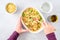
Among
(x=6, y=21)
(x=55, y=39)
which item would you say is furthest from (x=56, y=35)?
(x=6, y=21)

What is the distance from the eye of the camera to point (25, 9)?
3.88 ft

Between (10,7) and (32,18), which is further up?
(10,7)

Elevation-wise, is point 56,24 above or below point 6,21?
below

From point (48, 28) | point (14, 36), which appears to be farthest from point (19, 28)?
point (48, 28)

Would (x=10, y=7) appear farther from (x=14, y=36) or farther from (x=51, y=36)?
(x=51, y=36)

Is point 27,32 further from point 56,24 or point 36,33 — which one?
point 56,24

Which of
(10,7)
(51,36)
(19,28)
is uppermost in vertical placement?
(10,7)

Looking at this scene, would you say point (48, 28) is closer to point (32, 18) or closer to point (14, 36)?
point (32, 18)

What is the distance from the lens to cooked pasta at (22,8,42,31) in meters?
1.18

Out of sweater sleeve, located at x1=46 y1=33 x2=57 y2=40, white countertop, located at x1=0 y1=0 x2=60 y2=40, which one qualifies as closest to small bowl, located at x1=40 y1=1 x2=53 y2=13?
white countertop, located at x1=0 y1=0 x2=60 y2=40

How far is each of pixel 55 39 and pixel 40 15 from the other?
175 mm

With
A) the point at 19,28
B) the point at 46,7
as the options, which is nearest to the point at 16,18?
the point at 19,28

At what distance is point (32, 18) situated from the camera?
1.19 meters

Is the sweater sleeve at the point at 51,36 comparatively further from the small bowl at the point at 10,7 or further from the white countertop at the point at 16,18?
the small bowl at the point at 10,7
